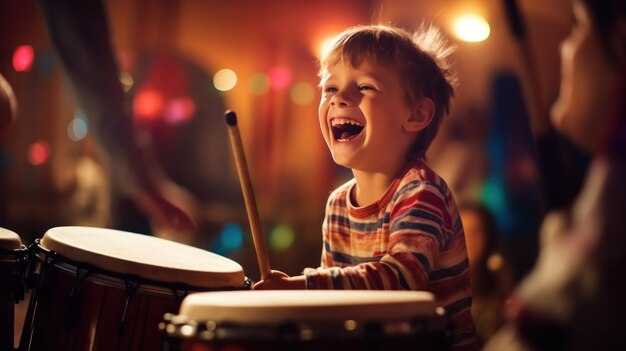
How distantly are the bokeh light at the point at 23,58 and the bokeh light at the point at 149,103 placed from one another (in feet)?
2.62

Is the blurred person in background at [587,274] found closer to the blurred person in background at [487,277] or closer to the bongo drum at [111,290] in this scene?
the bongo drum at [111,290]

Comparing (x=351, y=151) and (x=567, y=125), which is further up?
(x=351, y=151)

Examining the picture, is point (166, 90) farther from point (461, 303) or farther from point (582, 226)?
point (582, 226)

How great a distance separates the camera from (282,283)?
150 centimetres

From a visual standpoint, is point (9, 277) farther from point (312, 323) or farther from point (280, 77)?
point (280, 77)

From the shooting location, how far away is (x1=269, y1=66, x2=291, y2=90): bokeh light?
14.7 ft

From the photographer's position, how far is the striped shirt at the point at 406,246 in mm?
1431

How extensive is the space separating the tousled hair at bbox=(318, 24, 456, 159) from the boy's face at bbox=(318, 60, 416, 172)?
0.07ft

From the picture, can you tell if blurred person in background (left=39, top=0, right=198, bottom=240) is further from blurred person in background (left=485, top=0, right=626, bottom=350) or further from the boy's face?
blurred person in background (left=485, top=0, right=626, bottom=350)

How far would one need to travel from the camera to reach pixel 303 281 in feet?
4.84

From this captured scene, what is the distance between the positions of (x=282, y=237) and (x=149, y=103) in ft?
4.08

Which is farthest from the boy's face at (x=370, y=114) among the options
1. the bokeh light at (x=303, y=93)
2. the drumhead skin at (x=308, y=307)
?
the bokeh light at (x=303, y=93)

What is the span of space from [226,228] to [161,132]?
766 millimetres

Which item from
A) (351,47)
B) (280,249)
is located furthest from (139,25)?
(351,47)
